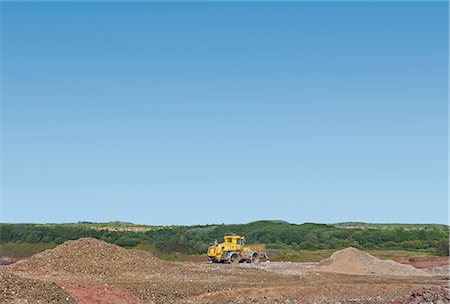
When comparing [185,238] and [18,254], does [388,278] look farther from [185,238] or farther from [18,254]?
[185,238]

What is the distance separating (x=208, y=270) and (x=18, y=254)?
53.1ft

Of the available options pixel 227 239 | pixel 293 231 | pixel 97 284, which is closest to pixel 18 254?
pixel 227 239

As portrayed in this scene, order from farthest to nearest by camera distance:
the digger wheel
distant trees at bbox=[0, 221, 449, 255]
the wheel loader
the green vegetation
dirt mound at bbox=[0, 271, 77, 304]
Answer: distant trees at bbox=[0, 221, 449, 255] → the green vegetation → the digger wheel → the wheel loader → dirt mound at bbox=[0, 271, 77, 304]

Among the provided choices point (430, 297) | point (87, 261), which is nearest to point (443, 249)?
point (430, 297)

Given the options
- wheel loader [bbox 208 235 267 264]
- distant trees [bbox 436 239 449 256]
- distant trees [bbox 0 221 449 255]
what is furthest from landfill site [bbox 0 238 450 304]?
distant trees [bbox 436 239 449 256]

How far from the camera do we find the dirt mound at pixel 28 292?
25672mm

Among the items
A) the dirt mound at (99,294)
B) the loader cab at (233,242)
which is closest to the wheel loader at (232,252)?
the loader cab at (233,242)

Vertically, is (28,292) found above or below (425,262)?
below

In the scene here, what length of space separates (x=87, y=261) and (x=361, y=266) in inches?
829

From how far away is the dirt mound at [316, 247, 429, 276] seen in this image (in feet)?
158

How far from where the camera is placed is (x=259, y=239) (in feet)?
290

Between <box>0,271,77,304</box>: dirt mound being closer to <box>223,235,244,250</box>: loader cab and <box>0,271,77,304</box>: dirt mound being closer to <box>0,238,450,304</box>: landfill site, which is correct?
<box>0,238,450,304</box>: landfill site

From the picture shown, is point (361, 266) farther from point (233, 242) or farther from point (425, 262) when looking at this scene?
point (425, 262)

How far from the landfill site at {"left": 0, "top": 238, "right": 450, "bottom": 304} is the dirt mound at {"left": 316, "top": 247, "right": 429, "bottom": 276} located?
0.07m
